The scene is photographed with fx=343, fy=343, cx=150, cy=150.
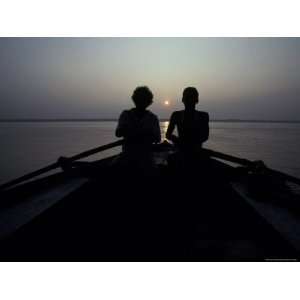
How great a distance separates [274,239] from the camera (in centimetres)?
425

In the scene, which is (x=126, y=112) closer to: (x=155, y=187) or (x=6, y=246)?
(x=155, y=187)

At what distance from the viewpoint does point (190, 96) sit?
5086mm

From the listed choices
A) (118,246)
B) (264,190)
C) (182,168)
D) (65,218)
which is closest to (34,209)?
(65,218)

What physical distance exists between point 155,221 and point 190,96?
1890mm

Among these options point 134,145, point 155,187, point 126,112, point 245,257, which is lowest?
point 245,257

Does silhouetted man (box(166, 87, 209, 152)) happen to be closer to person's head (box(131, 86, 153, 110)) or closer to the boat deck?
the boat deck

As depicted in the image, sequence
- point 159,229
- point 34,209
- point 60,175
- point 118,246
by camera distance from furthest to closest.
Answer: point 60,175
point 34,209
point 159,229
point 118,246

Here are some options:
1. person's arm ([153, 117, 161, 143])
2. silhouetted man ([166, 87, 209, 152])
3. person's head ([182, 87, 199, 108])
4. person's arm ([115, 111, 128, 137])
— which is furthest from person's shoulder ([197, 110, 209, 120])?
person's arm ([115, 111, 128, 137])

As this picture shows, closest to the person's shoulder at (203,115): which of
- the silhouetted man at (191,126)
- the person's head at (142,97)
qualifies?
the silhouetted man at (191,126)

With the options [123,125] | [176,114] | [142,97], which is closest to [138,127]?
[123,125]

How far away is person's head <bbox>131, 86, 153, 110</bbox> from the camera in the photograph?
4.62m

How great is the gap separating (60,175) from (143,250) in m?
5.23

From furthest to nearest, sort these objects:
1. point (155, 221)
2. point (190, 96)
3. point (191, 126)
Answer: point (191, 126) < point (190, 96) < point (155, 221)

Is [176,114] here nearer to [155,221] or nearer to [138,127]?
[138,127]
